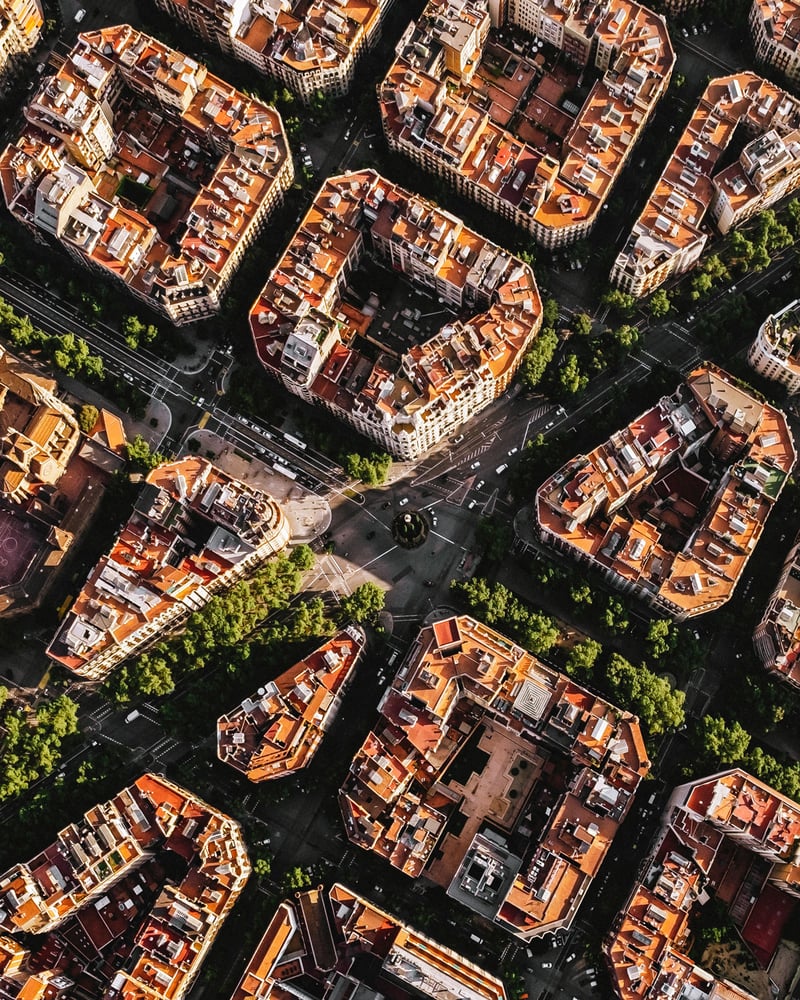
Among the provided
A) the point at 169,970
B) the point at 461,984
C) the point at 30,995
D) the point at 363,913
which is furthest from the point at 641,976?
the point at 30,995

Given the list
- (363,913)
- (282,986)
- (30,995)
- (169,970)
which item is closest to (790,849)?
(363,913)

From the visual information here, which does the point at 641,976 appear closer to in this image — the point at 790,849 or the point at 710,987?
the point at 710,987

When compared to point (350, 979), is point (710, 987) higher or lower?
higher

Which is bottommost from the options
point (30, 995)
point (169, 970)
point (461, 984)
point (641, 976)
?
point (30, 995)

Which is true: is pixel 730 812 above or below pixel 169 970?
above

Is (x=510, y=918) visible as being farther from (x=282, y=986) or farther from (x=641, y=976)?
(x=282, y=986)

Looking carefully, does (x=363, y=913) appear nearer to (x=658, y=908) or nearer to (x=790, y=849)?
(x=658, y=908)

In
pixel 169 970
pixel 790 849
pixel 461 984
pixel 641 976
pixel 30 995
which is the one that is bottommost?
pixel 30 995

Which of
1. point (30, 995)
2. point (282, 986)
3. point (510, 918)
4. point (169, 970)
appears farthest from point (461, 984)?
point (30, 995)
